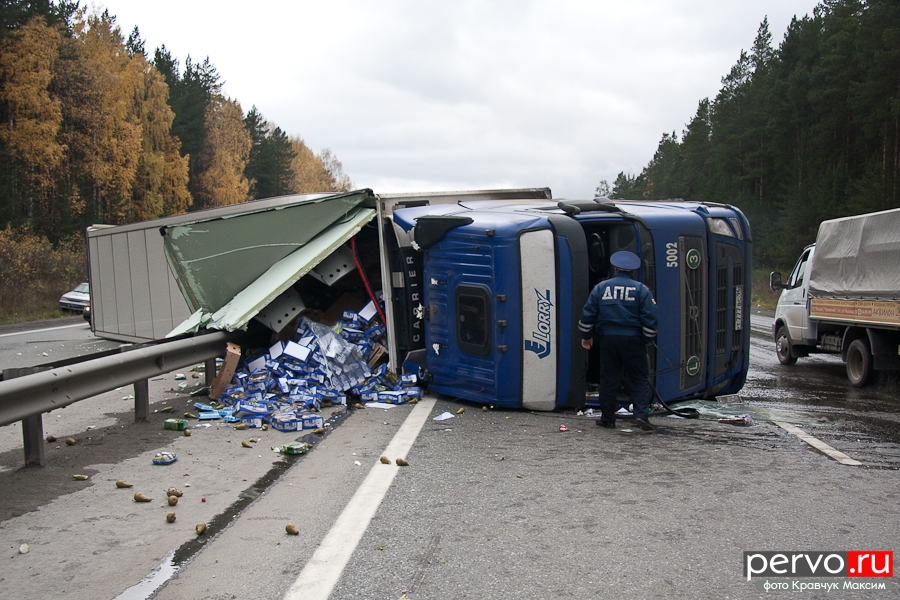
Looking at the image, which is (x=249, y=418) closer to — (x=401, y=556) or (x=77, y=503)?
(x=77, y=503)

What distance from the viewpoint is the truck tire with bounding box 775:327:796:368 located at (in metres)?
12.9

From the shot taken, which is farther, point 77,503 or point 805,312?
point 805,312

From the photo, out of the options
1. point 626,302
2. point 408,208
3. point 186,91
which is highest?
point 186,91

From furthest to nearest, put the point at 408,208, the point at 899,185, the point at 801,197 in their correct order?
1. the point at 801,197
2. the point at 899,185
3. the point at 408,208

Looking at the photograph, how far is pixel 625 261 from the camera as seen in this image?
22.7 feet

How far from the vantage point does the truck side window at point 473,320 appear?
291 inches

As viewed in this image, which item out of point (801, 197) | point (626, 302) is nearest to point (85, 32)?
point (801, 197)

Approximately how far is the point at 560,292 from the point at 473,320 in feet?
3.16

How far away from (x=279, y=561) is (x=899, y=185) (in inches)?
1411

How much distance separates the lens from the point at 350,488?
16.3ft

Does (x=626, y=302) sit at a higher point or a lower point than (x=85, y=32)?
lower

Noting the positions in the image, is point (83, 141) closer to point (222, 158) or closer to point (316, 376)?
point (222, 158)

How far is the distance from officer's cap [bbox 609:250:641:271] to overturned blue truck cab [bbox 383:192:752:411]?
0.36 metres

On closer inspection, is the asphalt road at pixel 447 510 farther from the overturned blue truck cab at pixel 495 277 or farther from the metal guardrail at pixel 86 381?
the overturned blue truck cab at pixel 495 277
